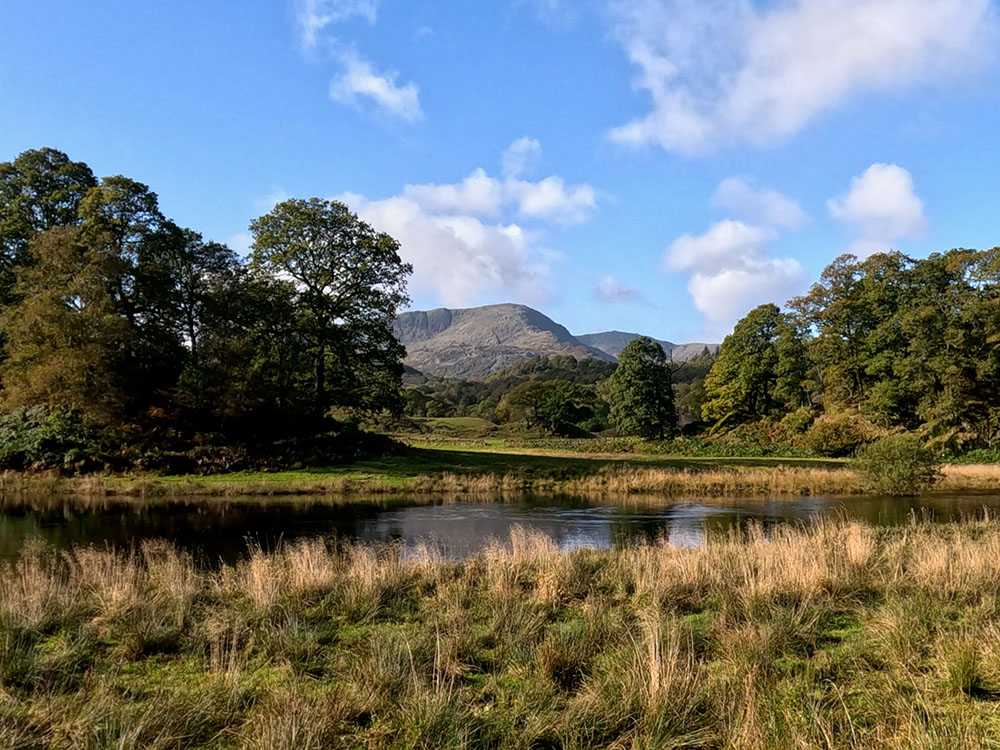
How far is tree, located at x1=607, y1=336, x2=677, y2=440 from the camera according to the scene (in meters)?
64.2

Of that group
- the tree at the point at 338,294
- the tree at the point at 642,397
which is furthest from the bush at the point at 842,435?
the tree at the point at 338,294

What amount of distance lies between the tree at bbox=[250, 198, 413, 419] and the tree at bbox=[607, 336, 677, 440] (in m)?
31.6

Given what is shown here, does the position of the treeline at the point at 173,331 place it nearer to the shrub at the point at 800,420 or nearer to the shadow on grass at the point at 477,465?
the shadow on grass at the point at 477,465

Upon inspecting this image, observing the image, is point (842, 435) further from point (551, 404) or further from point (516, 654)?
point (516, 654)

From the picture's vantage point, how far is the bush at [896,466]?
30.3 m

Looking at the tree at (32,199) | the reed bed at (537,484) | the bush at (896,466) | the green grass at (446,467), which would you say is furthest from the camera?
the tree at (32,199)

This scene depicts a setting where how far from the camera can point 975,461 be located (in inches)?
1801

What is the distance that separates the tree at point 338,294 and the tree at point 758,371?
42.1 m

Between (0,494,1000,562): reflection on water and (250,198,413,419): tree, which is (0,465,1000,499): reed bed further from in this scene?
(250,198,413,419): tree

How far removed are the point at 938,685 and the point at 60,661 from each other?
342 inches

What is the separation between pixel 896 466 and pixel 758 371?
3759 cm

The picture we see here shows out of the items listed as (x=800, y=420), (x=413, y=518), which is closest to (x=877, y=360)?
(x=800, y=420)

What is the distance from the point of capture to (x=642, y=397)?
2532 inches

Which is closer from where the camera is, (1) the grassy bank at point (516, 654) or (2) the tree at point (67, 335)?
(1) the grassy bank at point (516, 654)
